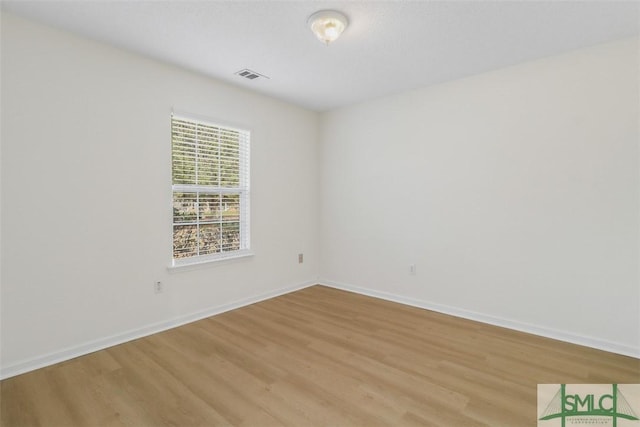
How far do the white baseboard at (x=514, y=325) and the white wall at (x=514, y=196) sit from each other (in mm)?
11

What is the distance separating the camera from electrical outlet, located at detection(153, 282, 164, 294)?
9.66ft

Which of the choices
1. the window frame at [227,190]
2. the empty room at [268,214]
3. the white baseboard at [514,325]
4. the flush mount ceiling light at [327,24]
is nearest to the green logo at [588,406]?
the empty room at [268,214]

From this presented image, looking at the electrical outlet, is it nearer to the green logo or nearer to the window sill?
the window sill

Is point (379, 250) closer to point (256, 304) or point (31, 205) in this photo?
point (256, 304)

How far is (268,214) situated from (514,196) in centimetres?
270

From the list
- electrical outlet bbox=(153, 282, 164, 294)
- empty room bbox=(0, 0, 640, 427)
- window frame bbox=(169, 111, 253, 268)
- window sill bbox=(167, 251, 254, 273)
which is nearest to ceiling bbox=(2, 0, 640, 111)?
empty room bbox=(0, 0, 640, 427)

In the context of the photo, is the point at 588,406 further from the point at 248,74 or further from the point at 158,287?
the point at 248,74

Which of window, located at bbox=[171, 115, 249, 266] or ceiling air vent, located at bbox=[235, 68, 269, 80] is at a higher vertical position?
ceiling air vent, located at bbox=[235, 68, 269, 80]

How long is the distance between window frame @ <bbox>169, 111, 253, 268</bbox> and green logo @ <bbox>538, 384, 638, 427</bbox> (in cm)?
299

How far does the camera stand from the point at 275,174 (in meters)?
4.05

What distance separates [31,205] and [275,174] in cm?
238

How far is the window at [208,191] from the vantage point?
3135mm

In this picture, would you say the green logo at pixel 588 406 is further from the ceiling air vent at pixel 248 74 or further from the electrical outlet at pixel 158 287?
the ceiling air vent at pixel 248 74

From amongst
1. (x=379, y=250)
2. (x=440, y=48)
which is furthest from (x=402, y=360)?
(x=440, y=48)
